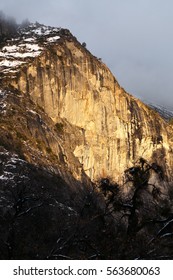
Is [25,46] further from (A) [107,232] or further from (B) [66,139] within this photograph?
(A) [107,232]

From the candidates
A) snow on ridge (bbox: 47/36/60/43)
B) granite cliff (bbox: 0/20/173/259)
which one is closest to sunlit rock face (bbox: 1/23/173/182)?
snow on ridge (bbox: 47/36/60/43)

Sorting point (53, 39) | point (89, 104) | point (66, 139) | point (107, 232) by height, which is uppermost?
point (53, 39)

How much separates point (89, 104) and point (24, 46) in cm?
1922

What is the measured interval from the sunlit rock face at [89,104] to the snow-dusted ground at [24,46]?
0.24 m

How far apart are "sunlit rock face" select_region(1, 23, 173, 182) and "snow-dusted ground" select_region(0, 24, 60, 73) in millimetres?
242

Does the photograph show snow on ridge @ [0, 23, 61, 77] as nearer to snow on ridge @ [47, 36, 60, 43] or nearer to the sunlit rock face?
snow on ridge @ [47, 36, 60, 43]

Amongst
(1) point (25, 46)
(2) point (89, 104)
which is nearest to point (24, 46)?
(1) point (25, 46)

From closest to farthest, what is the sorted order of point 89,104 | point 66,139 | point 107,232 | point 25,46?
point 107,232 → point 66,139 → point 25,46 → point 89,104

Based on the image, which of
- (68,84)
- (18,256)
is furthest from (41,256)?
(68,84)

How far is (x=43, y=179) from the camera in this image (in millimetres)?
63344

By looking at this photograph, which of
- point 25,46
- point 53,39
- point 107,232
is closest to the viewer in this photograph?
point 107,232

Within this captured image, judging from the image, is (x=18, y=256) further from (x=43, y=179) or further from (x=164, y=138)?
(x=164, y=138)

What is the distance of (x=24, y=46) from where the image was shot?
387 feet

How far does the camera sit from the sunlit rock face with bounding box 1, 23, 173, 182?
353 feet
